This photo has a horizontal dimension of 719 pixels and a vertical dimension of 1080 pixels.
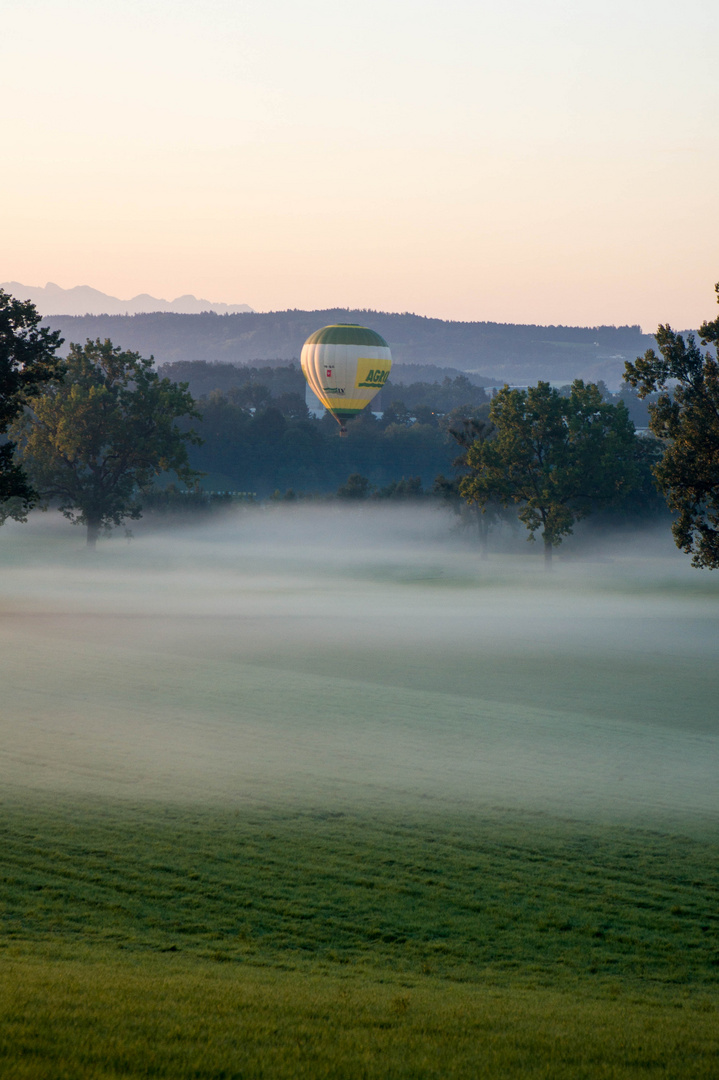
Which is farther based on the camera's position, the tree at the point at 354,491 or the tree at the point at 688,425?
the tree at the point at 354,491

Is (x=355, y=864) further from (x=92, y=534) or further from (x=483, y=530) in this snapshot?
(x=483, y=530)

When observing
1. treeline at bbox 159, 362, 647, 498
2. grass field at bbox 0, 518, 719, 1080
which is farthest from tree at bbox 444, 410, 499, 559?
treeline at bbox 159, 362, 647, 498

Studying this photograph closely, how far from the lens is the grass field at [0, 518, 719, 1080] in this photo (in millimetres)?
8289

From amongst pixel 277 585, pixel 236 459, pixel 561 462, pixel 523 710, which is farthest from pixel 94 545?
pixel 236 459

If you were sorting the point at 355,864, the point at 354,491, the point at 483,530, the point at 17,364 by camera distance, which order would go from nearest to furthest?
the point at 355,864 < the point at 17,364 < the point at 483,530 < the point at 354,491

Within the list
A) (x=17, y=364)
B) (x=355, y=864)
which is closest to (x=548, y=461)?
(x=17, y=364)

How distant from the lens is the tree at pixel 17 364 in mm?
39688

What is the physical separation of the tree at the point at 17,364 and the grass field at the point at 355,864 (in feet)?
25.9

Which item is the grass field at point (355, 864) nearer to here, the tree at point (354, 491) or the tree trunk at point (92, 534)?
the tree trunk at point (92, 534)

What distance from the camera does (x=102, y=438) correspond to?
245 ft

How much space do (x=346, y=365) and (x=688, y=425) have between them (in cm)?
7730

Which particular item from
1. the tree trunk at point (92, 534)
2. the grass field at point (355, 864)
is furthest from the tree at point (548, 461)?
the grass field at point (355, 864)

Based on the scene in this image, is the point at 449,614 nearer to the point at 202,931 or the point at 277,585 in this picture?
the point at 277,585

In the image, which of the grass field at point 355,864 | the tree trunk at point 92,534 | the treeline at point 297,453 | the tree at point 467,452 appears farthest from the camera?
the treeline at point 297,453
